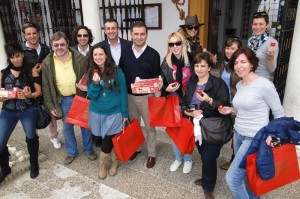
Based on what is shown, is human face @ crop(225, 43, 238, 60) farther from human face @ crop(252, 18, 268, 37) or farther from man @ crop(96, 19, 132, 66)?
man @ crop(96, 19, 132, 66)

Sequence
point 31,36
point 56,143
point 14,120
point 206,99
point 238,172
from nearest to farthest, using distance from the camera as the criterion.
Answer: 1. point 238,172
2. point 206,99
3. point 14,120
4. point 31,36
5. point 56,143

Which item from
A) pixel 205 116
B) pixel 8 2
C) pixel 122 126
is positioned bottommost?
pixel 122 126

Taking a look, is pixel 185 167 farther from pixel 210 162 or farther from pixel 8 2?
pixel 8 2

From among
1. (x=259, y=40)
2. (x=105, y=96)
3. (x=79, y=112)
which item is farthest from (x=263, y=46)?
(x=79, y=112)

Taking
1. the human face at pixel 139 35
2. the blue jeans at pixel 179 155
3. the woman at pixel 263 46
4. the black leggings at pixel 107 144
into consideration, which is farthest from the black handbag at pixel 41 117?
the woman at pixel 263 46

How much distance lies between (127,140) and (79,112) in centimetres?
73

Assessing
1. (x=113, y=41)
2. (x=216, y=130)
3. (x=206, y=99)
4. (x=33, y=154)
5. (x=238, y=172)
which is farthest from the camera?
(x=113, y=41)

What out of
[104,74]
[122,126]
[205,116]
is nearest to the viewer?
[205,116]

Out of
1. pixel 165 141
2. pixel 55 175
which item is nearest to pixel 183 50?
pixel 165 141

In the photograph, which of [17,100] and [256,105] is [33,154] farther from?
[256,105]

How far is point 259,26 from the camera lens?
9.93 ft

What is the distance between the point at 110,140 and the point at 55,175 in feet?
3.10

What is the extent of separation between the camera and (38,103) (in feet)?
10.5

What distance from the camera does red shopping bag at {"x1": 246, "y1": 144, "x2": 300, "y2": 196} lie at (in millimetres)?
2072
